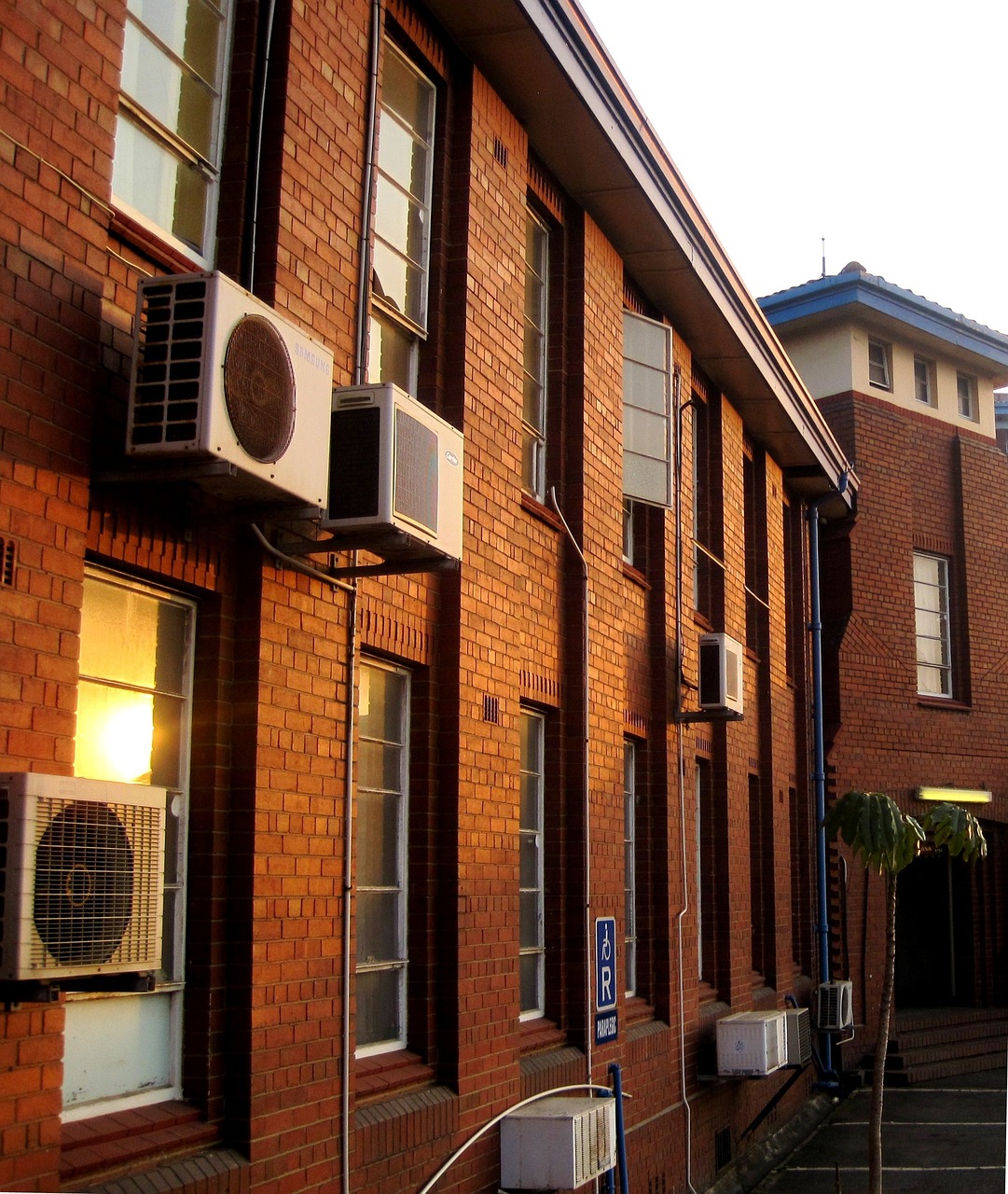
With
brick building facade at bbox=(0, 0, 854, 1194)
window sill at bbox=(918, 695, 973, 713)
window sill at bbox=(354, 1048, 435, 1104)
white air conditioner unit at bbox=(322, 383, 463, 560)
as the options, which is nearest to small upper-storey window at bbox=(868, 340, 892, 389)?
window sill at bbox=(918, 695, 973, 713)

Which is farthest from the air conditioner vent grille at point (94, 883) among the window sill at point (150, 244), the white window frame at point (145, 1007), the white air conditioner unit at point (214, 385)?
the window sill at point (150, 244)

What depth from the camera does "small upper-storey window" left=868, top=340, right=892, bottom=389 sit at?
20.2 m

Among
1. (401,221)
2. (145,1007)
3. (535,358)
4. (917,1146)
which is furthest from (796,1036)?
(145,1007)

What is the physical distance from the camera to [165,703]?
5.71 meters

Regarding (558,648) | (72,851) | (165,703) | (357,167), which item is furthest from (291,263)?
(558,648)

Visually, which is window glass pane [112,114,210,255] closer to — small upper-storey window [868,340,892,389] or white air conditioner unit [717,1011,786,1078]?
white air conditioner unit [717,1011,786,1078]

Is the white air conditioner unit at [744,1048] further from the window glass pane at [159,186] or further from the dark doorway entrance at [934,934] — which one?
the dark doorway entrance at [934,934]

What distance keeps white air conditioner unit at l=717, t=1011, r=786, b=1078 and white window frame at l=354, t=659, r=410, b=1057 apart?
548 centimetres

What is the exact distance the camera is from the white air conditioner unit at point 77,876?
4.02 m

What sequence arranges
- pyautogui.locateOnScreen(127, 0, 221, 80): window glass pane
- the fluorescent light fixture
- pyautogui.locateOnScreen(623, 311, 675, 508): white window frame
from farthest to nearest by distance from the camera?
the fluorescent light fixture → pyautogui.locateOnScreen(623, 311, 675, 508): white window frame → pyautogui.locateOnScreen(127, 0, 221, 80): window glass pane

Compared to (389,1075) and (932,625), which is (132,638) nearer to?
(389,1075)

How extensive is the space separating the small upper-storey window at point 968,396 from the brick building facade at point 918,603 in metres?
0.03

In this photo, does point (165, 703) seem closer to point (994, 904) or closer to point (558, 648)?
point (558, 648)

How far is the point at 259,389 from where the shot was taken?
5.25 meters
